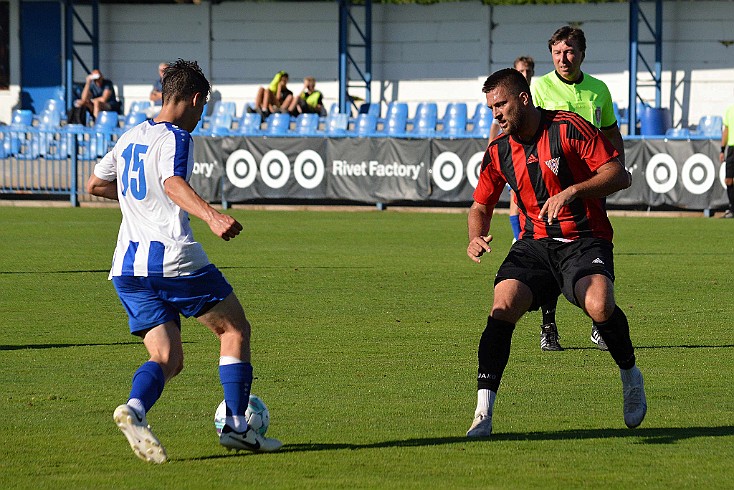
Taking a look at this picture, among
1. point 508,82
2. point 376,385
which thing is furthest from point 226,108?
point 508,82

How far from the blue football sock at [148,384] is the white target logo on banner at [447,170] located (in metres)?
18.4

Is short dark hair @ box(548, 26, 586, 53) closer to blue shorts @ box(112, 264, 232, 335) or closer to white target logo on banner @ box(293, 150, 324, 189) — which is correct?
blue shorts @ box(112, 264, 232, 335)

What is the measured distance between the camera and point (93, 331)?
9844 mm

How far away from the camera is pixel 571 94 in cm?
931

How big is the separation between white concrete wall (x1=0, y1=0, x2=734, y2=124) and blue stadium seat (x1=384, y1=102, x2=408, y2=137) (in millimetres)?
2433

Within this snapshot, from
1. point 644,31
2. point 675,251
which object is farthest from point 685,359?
point 644,31

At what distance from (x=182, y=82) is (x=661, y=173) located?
714 inches

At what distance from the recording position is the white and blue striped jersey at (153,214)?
568 cm

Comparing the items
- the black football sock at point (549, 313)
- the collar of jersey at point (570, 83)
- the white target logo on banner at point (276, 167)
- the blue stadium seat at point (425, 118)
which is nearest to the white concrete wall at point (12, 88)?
the blue stadium seat at point (425, 118)

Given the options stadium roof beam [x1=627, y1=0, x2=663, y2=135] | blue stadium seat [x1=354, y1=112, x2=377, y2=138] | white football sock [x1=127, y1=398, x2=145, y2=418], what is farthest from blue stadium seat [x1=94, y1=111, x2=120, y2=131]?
white football sock [x1=127, y1=398, x2=145, y2=418]

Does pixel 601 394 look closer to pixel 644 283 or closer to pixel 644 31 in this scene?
pixel 644 283

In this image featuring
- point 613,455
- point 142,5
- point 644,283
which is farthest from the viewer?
point 142,5

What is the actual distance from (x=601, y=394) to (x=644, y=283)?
586cm

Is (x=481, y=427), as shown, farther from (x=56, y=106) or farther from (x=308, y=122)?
(x=56, y=106)
